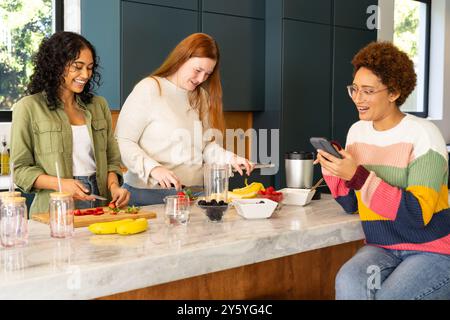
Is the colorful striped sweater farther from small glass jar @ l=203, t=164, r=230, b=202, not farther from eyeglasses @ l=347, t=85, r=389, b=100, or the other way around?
small glass jar @ l=203, t=164, r=230, b=202

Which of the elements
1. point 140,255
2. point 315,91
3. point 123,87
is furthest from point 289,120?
point 140,255

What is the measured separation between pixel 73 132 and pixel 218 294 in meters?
1.09

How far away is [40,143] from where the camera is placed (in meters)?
2.56

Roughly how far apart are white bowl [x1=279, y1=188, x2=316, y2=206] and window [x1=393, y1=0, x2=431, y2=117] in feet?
14.0

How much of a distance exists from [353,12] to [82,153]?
3.34 meters

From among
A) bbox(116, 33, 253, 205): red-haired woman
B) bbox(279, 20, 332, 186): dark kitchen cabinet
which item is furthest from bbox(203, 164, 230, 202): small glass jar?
bbox(279, 20, 332, 186): dark kitchen cabinet

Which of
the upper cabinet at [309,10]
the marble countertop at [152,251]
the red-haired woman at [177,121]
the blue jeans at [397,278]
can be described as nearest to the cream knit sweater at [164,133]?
the red-haired woman at [177,121]

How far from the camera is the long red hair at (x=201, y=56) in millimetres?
2703

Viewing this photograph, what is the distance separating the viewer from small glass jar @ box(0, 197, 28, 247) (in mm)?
1721

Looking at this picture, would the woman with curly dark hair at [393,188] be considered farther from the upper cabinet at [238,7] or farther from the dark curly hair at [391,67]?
the upper cabinet at [238,7]

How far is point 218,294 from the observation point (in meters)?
2.03

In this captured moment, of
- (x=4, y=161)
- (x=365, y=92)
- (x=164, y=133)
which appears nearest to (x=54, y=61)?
(x=164, y=133)

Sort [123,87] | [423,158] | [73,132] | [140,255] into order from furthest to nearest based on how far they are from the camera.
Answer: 1. [123,87]
2. [73,132]
3. [423,158]
4. [140,255]

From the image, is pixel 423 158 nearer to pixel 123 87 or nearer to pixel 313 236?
pixel 313 236
